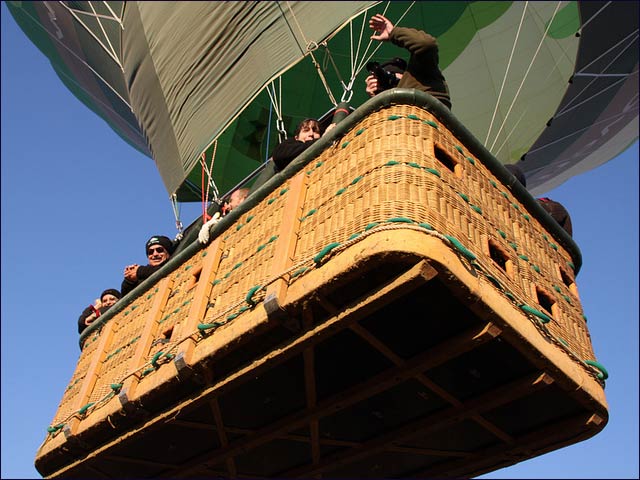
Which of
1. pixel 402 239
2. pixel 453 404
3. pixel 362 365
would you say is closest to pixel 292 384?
pixel 362 365

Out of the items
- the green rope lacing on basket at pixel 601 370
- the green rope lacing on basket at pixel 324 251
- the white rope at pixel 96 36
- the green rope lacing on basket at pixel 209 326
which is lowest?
the green rope lacing on basket at pixel 601 370

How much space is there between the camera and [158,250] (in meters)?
6.73

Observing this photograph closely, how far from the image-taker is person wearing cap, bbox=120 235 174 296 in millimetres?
6680

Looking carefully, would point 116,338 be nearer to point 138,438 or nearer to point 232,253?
point 138,438

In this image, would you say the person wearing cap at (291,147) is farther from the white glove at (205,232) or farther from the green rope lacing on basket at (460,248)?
the green rope lacing on basket at (460,248)

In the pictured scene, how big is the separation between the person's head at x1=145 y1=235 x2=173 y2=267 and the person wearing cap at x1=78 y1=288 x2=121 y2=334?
0.63 meters

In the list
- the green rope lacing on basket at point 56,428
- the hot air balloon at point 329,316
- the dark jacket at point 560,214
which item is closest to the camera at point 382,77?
the hot air balloon at point 329,316

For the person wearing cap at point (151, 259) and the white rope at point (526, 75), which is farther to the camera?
the white rope at point (526, 75)

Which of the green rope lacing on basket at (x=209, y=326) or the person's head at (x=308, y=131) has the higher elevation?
the person's head at (x=308, y=131)

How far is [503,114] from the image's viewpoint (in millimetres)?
10836

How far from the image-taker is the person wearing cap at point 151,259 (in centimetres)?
668

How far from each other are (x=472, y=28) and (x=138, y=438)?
791cm

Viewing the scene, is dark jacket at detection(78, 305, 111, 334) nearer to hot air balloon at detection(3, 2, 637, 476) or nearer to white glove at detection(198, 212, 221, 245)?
hot air balloon at detection(3, 2, 637, 476)

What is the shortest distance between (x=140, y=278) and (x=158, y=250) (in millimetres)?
289
